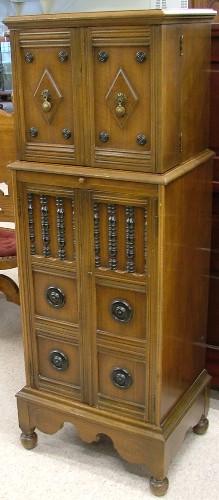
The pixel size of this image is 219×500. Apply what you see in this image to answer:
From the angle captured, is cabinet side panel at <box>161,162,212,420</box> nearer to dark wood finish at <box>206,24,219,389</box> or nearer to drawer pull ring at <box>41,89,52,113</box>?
dark wood finish at <box>206,24,219,389</box>

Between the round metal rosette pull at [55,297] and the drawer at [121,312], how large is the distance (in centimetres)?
14

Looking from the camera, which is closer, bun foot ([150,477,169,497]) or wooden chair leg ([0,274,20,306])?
bun foot ([150,477,169,497])

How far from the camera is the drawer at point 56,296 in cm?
198

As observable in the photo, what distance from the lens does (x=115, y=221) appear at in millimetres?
1802

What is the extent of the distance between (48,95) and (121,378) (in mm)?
883

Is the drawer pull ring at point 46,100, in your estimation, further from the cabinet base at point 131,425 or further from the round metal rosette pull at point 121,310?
the cabinet base at point 131,425

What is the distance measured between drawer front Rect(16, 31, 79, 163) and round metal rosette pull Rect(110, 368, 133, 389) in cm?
66

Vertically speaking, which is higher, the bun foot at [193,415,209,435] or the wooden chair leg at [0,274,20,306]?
the wooden chair leg at [0,274,20,306]

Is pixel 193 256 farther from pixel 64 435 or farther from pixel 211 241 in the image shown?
pixel 64 435

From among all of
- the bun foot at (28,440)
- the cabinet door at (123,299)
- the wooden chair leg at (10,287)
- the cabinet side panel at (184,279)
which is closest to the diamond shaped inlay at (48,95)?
the cabinet door at (123,299)

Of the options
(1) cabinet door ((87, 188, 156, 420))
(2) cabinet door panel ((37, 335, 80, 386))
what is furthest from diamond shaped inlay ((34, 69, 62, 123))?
(2) cabinet door panel ((37, 335, 80, 386))

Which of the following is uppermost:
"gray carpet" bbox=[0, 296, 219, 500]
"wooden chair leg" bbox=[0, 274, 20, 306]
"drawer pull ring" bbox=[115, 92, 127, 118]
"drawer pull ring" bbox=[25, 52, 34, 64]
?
"drawer pull ring" bbox=[25, 52, 34, 64]

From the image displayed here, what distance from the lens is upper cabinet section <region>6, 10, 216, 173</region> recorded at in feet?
5.30

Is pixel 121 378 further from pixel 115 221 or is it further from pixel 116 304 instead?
pixel 115 221
